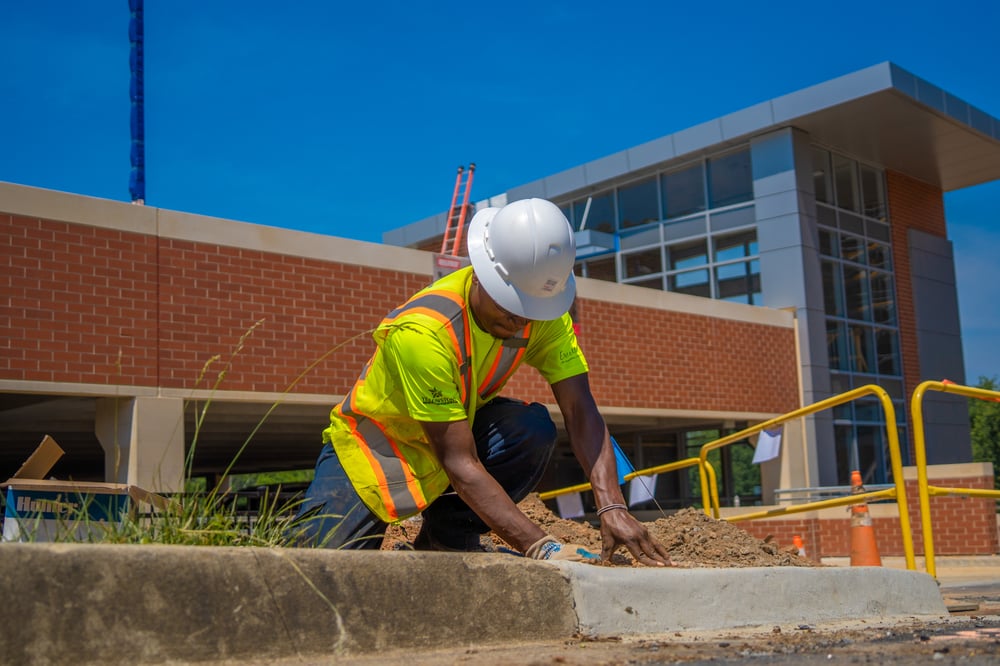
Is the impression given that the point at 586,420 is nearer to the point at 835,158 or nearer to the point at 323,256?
the point at 323,256

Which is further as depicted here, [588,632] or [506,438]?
[506,438]

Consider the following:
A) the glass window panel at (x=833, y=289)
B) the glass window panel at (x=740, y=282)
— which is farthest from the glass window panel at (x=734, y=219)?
the glass window panel at (x=833, y=289)

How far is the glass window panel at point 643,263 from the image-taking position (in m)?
23.8

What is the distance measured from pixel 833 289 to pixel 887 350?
92.5 inches

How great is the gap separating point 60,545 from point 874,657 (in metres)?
2.11

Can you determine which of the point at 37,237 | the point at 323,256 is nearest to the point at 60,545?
the point at 37,237

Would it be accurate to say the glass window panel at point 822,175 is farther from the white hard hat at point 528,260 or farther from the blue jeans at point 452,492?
the white hard hat at point 528,260

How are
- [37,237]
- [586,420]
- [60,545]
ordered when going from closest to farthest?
[60,545] → [586,420] → [37,237]

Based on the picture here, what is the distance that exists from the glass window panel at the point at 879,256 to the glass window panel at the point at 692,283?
3868mm

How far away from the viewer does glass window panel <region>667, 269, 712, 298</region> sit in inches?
901

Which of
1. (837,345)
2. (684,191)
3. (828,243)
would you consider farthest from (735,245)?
(837,345)

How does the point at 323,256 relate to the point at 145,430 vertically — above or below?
above

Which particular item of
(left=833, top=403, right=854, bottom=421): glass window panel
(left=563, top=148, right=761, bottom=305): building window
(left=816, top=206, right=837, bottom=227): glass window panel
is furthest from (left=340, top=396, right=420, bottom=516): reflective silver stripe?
(left=816, top=206, right=837, bottom=227): glass window panel

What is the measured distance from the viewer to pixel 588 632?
3.41 metres
